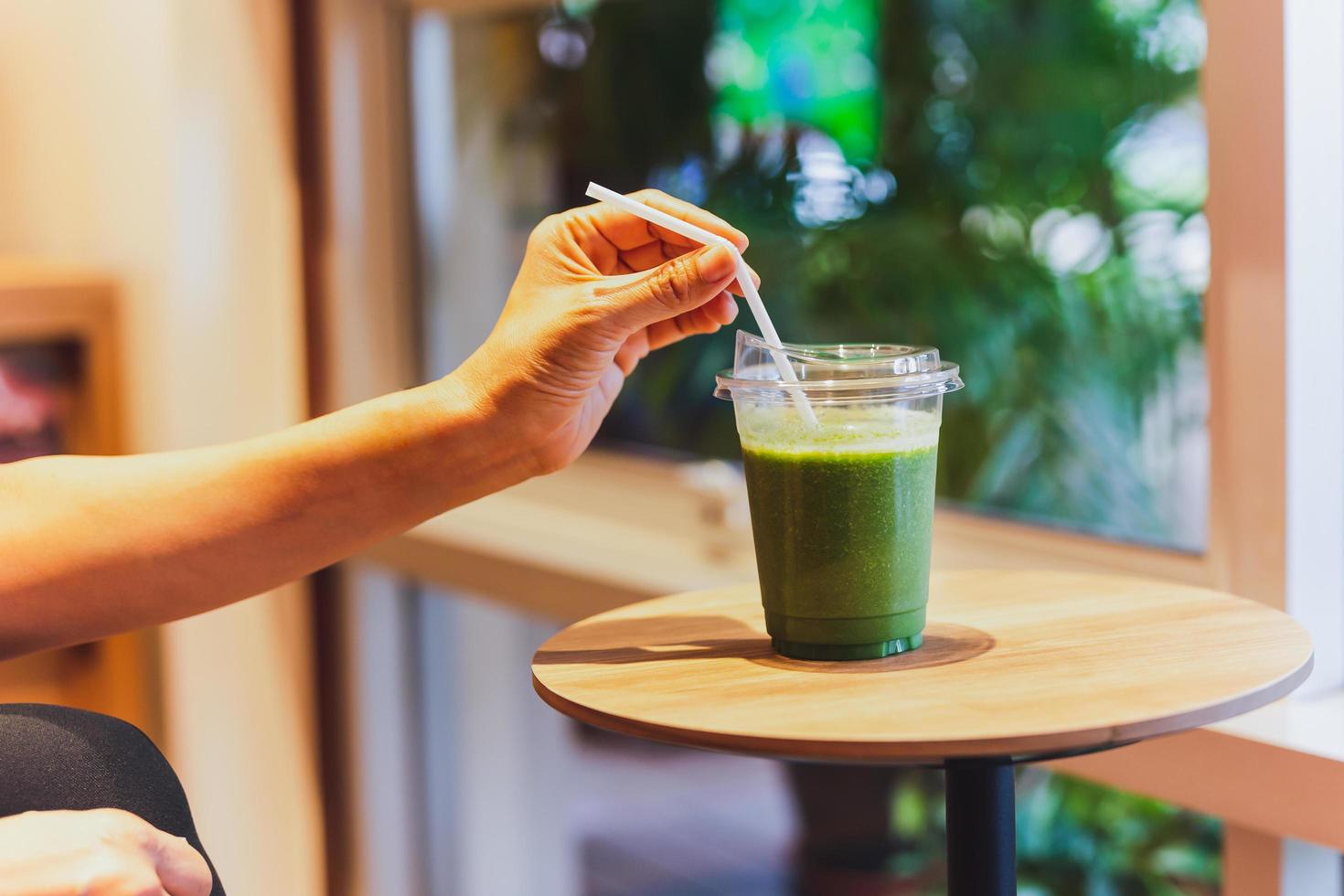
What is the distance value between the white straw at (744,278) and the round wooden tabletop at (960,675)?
0.17 meters

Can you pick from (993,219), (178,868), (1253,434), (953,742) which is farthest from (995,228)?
(178,868)

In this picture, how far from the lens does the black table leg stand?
2.76 ft

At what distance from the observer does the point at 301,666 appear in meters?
2.41

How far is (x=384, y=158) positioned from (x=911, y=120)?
92cm

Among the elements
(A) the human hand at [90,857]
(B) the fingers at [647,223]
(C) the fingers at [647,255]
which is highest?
(B) the fingers at [647,223]

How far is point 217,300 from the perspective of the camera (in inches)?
89.3

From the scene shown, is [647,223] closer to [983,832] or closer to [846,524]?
[846,524]

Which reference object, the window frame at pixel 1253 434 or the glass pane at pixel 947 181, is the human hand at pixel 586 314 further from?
the glass pane at pixel 947 181

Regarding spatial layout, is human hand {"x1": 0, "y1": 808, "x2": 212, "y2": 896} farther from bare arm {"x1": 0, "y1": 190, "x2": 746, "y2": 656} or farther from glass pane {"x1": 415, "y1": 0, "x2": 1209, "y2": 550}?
glass pane {"x1": 415, "y1": 0, "x2": 1209, "y2": 550}

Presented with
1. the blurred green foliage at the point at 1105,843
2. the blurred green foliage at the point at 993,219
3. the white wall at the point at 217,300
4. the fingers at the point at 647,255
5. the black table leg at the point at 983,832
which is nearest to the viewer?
the black table leg at the point at 983,832

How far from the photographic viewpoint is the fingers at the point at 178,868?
2.46 feet

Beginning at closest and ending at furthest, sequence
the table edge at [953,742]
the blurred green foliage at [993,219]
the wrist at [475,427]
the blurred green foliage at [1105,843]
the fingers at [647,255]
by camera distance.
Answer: the table edge at [953,742] < the wrist at [475,427] < the fingers at [647,255] < the blurred green foliage at [993,219] < the blurred green foliage at [1105,843]

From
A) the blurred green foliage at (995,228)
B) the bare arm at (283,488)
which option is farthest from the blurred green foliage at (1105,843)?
the bare arm at (283,488)

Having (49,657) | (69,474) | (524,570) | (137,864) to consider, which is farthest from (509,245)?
(137,864)
